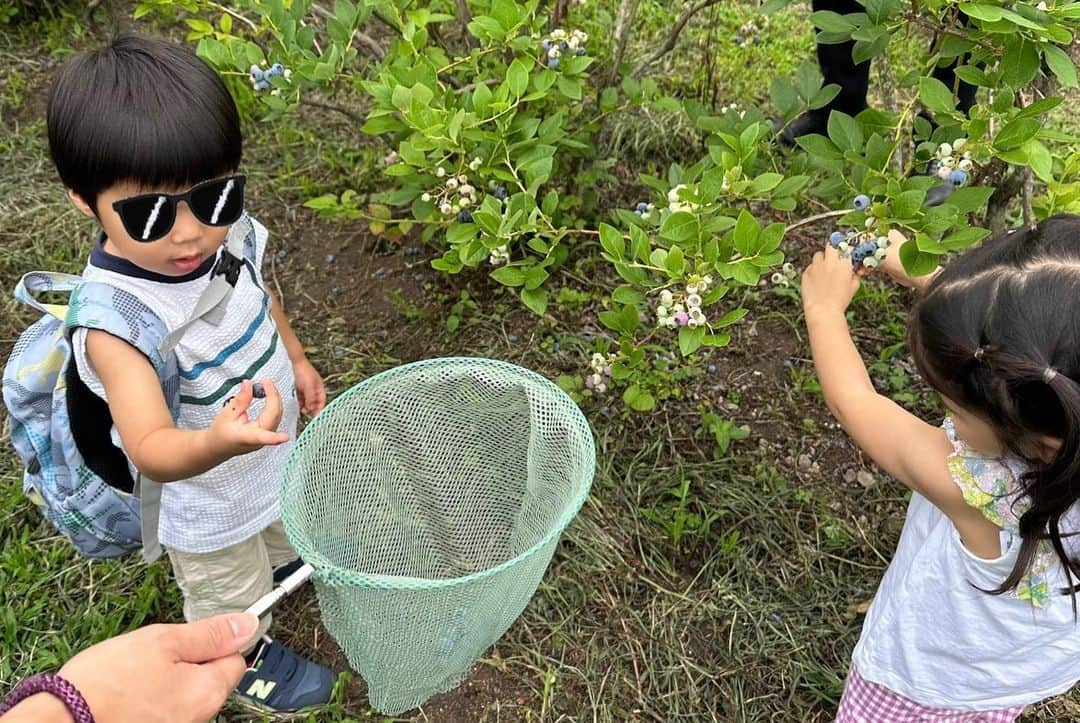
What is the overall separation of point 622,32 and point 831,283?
1.05m

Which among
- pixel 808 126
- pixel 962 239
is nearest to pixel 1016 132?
pixel 962 239

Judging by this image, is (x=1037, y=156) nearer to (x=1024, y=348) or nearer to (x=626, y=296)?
(x=1024, y=348)

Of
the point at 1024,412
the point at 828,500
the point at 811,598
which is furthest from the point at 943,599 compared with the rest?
the point at 828,500

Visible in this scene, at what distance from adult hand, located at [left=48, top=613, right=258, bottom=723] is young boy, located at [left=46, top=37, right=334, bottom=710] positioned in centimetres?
22

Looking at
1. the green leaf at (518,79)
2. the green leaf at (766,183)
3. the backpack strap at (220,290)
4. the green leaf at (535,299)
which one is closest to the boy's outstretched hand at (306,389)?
the backpack strap at (220,290)

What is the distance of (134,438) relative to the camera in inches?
45.9

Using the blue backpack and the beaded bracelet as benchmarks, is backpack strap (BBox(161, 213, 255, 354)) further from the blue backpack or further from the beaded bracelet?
the beaded bracelet

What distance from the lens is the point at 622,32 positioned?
A: 2.13 m

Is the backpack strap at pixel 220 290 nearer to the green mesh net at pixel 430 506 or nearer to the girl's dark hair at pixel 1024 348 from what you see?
the green mesh net at pixel 430 506

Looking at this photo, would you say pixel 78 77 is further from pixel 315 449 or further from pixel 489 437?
pixel 489 437

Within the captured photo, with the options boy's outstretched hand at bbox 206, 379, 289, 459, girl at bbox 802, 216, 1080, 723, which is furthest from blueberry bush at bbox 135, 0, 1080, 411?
boy's outstretched hand at bbox 206, 379, 289, 459

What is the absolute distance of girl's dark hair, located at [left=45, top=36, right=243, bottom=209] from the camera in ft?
3.73

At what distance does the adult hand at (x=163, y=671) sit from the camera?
992mm

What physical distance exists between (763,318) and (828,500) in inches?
23.9
